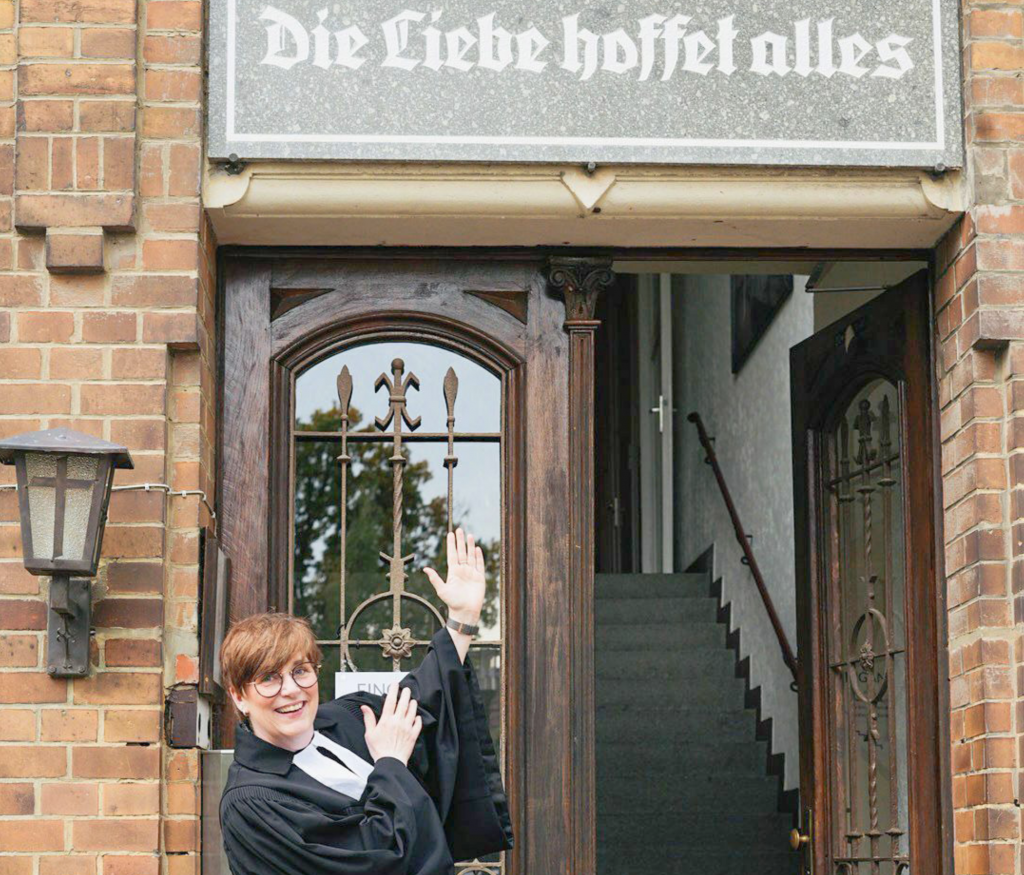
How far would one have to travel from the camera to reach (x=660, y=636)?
10.2 meters

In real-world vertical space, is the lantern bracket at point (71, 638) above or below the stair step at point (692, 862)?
above

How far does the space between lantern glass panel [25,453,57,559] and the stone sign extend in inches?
39.5

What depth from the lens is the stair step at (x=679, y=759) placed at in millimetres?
8922

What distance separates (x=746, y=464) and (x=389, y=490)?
16.2 feet

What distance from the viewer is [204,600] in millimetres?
4695

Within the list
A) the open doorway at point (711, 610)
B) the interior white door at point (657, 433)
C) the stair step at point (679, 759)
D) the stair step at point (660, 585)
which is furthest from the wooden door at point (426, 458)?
the interior white door at point (657, 433)

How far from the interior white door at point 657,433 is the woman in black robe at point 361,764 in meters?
7.50

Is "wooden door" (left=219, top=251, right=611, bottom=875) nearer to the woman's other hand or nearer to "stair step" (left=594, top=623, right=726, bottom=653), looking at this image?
the woman's other hand

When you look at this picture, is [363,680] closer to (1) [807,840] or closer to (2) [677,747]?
(1) [807,840]

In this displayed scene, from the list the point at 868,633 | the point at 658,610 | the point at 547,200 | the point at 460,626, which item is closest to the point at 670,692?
the point at 658,610

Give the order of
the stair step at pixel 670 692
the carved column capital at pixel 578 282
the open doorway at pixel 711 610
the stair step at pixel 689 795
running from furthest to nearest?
the stair step at pixel 670 692, the stair step at pixel 689 795, the open doorway at pixel 711 610, the carved column capital at pixel 578 282

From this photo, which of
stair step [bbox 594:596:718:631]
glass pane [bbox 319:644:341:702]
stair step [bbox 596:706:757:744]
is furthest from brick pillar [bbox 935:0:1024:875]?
stair step [bbox 594:596:718:631]

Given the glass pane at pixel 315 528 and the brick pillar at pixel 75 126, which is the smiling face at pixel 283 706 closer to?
the glass pane at pixel 315 528

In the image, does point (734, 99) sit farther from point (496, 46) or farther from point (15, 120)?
point (15, 120)
